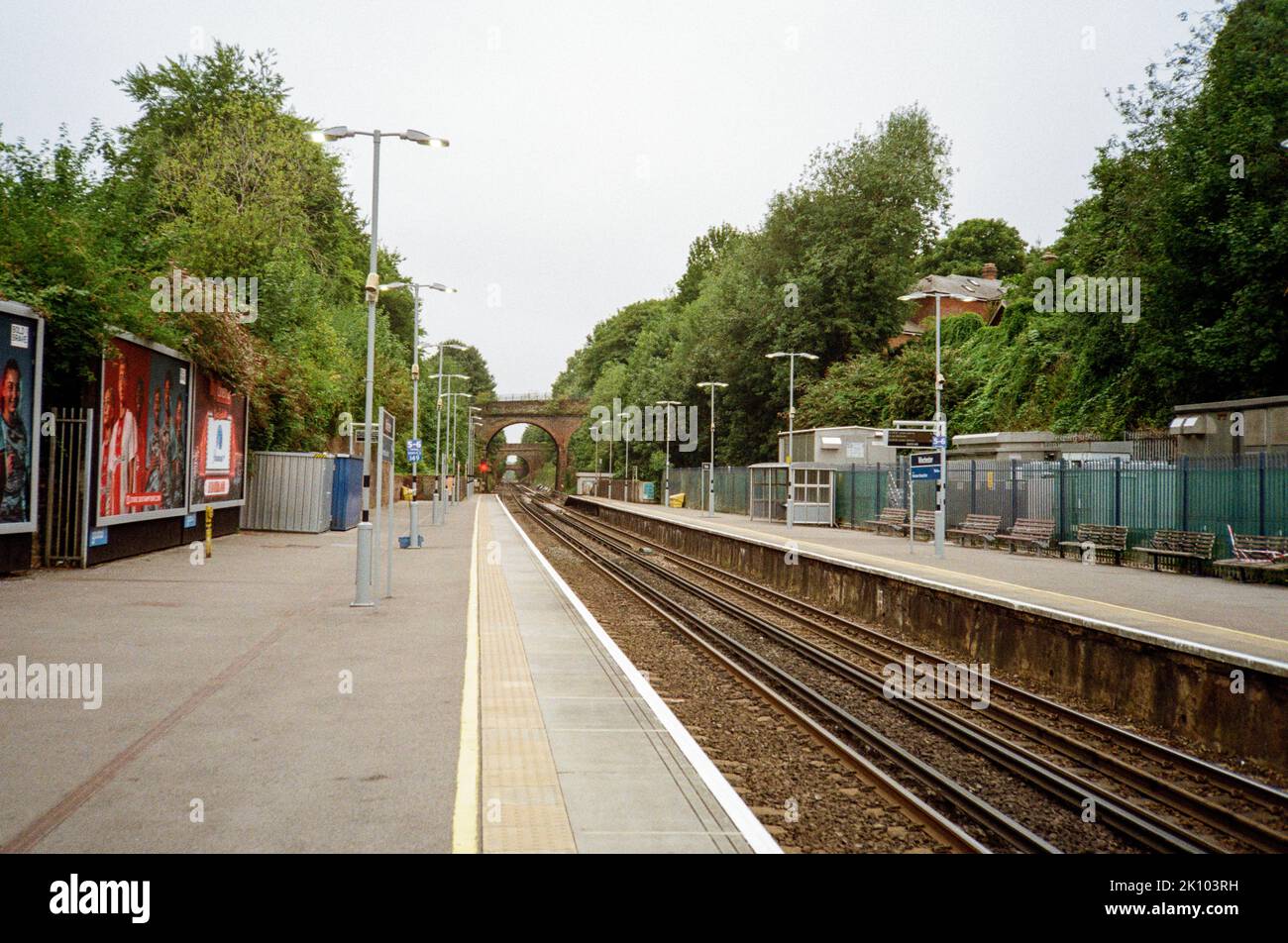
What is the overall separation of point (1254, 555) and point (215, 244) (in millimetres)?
27052

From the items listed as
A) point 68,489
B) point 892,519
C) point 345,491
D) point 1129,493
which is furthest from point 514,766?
point 892,519

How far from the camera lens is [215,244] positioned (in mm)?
29016

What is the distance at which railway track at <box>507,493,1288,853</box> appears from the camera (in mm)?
6617

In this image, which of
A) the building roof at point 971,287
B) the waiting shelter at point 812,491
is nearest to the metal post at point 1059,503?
the waiting shelter at point 812,491

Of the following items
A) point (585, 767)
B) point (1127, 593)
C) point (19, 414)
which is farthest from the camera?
point (1127, 593)

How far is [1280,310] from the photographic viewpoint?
27.3 metres

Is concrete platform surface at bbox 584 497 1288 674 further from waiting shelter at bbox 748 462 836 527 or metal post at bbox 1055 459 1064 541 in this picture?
waiting shelter at bbox 748 462 836 527

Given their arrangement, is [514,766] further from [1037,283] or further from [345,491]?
[1037,283]

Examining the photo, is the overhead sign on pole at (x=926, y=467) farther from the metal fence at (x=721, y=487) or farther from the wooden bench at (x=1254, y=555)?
the metal fence at (x=721, y=487)

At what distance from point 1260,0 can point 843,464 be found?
2002 centimetres

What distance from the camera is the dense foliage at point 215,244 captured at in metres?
17.0

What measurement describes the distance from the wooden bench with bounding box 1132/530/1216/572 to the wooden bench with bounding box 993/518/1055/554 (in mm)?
3853
